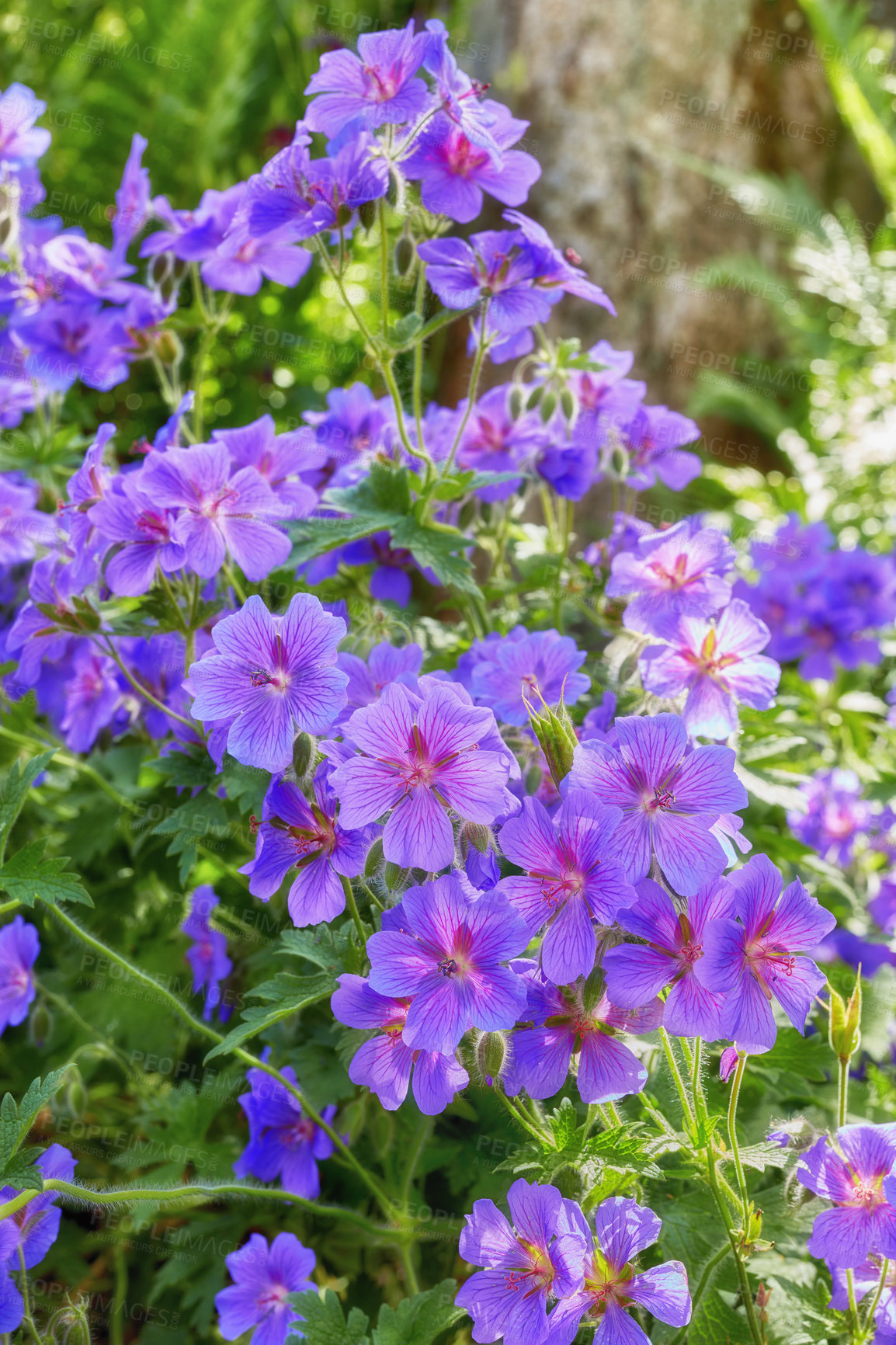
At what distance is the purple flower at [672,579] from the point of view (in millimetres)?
1229

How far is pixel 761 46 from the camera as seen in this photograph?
372 centimetres

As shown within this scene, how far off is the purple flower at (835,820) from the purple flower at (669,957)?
3.22 ft

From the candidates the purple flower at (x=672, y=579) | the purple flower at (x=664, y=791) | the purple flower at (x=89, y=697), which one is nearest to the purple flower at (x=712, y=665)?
the purple flower at (x=672, y=579)

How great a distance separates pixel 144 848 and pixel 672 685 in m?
0.80

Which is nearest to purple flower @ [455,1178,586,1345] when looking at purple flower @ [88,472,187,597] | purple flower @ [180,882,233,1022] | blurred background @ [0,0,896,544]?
purple flower @ [180,882,233,1022]

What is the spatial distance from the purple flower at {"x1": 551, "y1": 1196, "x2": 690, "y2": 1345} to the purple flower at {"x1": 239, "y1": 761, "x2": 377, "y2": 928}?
0.34m

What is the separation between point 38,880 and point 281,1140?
0.43 m

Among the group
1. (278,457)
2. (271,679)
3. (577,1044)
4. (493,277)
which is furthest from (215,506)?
(577,1044)

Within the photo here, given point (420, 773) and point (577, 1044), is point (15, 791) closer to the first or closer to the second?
point (420, 773)

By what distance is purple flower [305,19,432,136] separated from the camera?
1.13 meters

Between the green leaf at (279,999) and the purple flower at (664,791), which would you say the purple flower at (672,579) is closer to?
the purple flower at (664,791)

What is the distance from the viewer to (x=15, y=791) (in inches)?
45.1

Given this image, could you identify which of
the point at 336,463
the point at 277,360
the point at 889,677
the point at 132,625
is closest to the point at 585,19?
the point at 277,360

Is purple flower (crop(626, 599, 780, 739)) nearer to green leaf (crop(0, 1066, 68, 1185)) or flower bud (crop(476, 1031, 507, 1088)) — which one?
flower bud (crop(476, 1031, 507, 1088))
